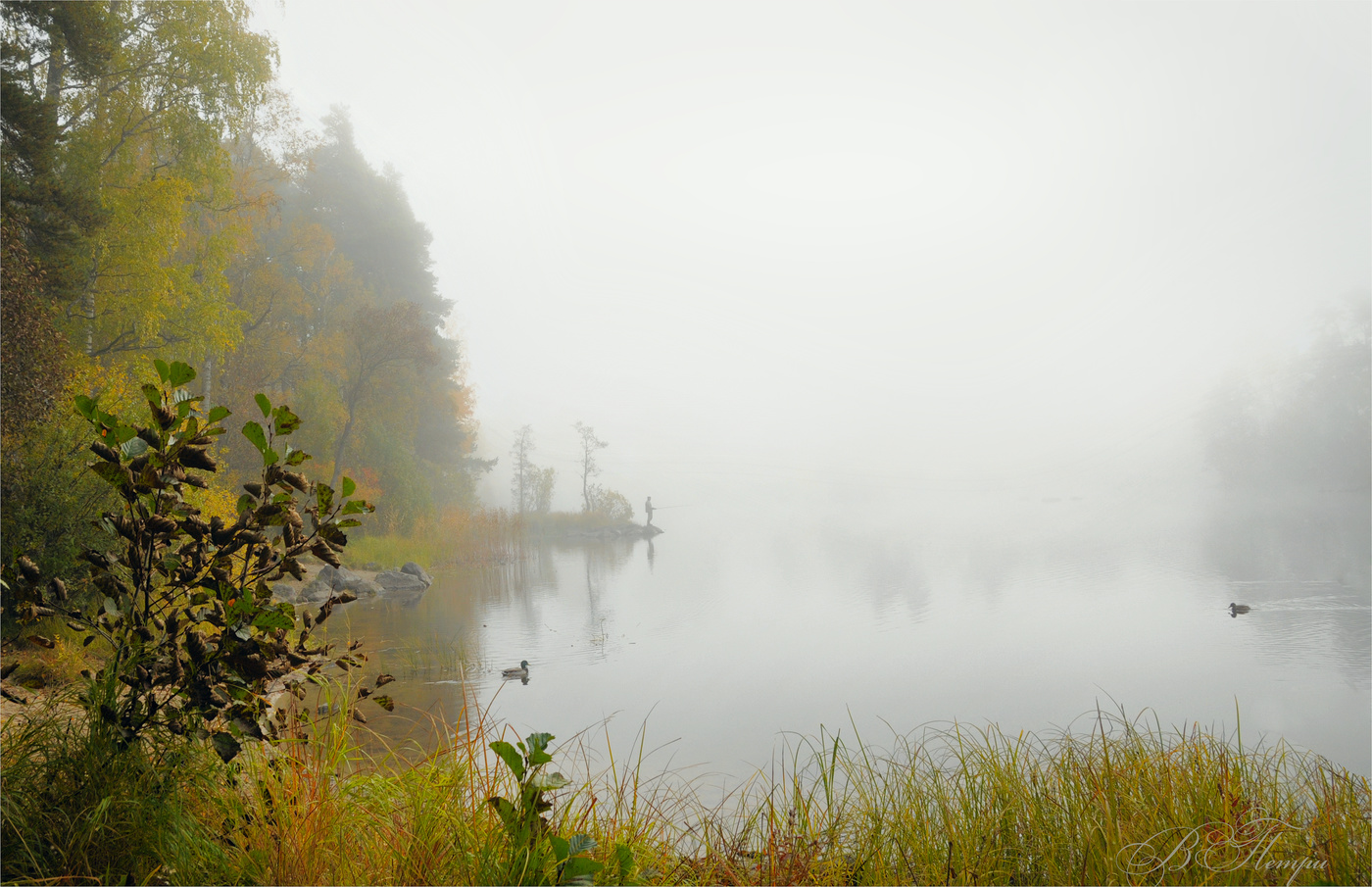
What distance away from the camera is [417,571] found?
11781 millimetres

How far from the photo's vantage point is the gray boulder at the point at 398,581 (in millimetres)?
11133

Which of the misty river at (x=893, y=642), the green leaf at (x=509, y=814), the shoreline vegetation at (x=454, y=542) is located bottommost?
the misty river at (x=893, y=642)

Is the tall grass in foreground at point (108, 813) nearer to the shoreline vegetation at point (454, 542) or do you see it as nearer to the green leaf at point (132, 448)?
the green leaf at point (132, 448)

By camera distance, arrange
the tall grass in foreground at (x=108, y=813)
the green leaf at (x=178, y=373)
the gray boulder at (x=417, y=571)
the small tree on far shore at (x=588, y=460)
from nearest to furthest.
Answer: the tall grass in foreground at (x=108, y=813), the green leaf at (x=178, y=373), the gray boulder at (x=417, y=571), the small tree on far shore at (x=588, y=460)

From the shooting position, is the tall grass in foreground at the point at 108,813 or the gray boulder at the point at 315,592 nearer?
the tall grass in foreground at the point at 108,813

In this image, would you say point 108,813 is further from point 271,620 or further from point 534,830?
point 534,830

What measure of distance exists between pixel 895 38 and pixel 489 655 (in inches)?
859

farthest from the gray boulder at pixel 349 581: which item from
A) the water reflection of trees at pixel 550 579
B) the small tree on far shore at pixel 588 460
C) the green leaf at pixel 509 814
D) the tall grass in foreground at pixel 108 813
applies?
the small tree on far shore at pixel 588 460

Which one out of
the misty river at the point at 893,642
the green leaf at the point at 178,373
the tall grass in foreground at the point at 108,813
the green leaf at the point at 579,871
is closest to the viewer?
the green leaf at the point at 579,871

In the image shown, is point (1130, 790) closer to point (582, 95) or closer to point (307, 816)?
point (307, 816)

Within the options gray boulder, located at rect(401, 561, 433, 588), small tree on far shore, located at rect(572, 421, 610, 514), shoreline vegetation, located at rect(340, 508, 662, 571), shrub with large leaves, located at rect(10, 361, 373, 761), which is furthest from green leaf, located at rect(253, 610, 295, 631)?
small tree on far shore, located at rect(572, 421, 610, 514)

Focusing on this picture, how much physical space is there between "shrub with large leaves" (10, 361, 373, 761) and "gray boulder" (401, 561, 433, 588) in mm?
10758

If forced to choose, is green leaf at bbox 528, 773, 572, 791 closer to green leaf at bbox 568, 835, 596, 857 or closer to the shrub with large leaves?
green leaf at bbox 568, 835, 596, 857

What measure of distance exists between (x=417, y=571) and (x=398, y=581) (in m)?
0.47
